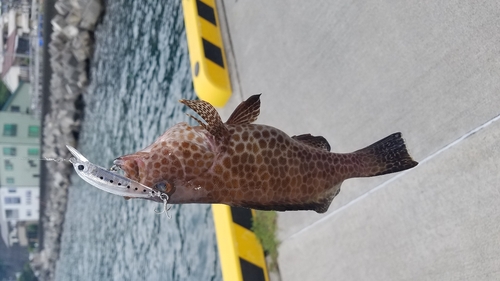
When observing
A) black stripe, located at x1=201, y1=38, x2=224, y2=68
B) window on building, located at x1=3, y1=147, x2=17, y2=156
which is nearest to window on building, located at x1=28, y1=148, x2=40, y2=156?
window on building, located at x1=3, y1=147, x2=17, y2=156

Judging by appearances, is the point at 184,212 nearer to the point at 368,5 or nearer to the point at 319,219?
the point at 319,219

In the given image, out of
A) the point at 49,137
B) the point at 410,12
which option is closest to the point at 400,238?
the point at 410,12

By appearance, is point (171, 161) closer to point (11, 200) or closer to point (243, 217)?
point (243, 217)

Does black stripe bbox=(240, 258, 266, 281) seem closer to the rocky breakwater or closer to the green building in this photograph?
the rocky breakwater

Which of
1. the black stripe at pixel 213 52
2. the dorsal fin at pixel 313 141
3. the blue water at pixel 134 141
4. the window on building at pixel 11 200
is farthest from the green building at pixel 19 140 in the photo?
the dorsal fin at pixel 313 141

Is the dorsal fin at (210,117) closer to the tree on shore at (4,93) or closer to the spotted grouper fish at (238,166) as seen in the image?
the spotted grouper fish at (238,166)
